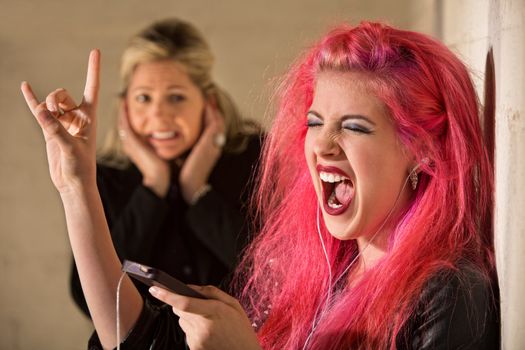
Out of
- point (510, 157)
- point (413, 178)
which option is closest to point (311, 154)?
point (413, 178)

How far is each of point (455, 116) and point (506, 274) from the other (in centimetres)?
25

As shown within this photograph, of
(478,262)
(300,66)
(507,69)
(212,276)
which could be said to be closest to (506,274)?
(478,262)

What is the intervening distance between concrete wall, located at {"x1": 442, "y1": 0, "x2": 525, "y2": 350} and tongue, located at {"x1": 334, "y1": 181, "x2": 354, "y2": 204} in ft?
0.77

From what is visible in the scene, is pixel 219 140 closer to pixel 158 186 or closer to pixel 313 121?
Result: pixel 158 186

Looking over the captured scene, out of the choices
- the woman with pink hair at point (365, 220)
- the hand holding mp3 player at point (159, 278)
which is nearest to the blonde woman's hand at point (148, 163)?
the woman with pink hair at point (365, 220)

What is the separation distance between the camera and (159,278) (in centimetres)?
114

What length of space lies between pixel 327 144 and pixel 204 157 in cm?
185

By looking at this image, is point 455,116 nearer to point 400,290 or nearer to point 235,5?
point 400,290

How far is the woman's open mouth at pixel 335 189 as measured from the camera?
1353 millimetres

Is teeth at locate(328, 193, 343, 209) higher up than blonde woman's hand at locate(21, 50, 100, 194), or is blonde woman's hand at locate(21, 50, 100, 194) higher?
blonde woman's hand at locate(21, 50, 100, 194)

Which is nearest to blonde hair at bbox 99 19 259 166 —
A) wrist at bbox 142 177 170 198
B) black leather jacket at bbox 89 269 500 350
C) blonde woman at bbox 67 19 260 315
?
blonde woman at bbox 67 19 260 315

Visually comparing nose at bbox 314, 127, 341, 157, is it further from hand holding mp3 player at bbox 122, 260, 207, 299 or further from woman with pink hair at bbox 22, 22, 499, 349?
hand holding mp3 player at bbox 122, 260, 207, 299

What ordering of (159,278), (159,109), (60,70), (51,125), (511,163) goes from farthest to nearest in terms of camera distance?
(60,70)
(159,109)
(51,125)
(511,163)
(159,278)

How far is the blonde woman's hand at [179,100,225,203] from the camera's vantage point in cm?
313
